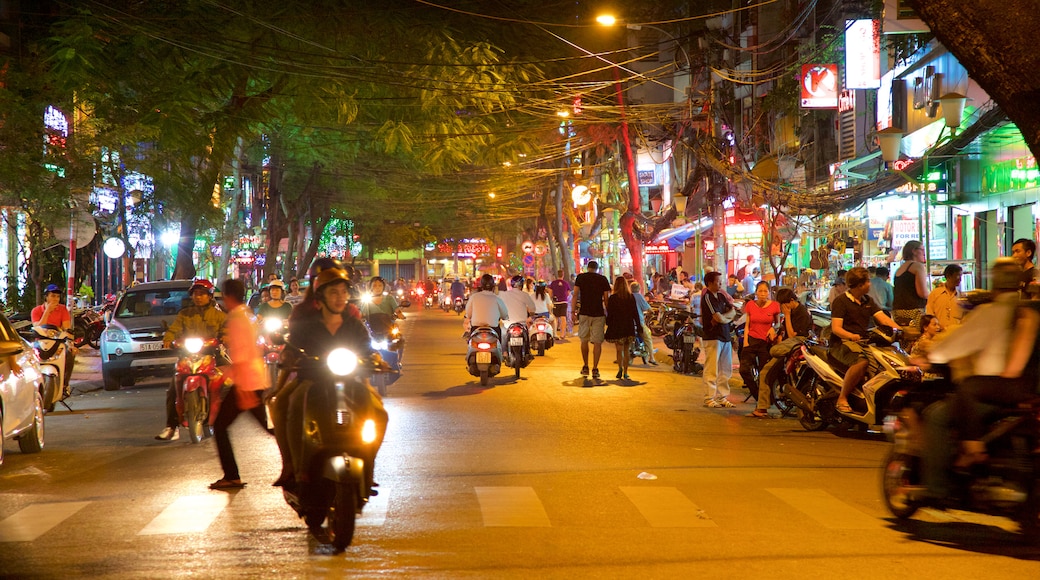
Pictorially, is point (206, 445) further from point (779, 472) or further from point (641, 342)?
point (641, 342)

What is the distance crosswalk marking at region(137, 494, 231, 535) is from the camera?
755cm

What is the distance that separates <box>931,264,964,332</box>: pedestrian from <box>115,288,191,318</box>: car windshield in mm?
12757

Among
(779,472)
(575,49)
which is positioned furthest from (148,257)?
(779,472)

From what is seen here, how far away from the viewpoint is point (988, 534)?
7.58 m

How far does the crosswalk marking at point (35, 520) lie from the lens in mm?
7383

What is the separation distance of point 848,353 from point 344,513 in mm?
7305

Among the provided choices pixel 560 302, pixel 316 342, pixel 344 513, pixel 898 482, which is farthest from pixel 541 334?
pixel 344 513

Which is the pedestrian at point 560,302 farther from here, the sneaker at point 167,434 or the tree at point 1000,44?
the tree at point 1000,44

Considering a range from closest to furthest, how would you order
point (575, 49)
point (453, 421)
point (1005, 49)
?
point (1005, 49)
point (453, 421)
point (575, 49)

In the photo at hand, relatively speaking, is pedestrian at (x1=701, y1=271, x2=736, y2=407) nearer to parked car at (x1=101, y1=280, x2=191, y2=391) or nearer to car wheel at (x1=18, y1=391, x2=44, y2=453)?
car wheel at (x1=18, y1=391, x2=44, y2=453)

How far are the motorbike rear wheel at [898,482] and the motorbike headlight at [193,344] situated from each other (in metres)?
7.47

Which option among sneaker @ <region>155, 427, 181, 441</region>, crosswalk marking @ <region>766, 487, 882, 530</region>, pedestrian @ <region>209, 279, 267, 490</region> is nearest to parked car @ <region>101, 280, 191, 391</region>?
sneaker @ <region>155, 427, 181, 441</region>

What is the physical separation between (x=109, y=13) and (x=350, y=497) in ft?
46.8

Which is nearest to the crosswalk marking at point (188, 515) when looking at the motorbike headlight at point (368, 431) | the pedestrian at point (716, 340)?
the motorbike headlight at point (368, 431)
